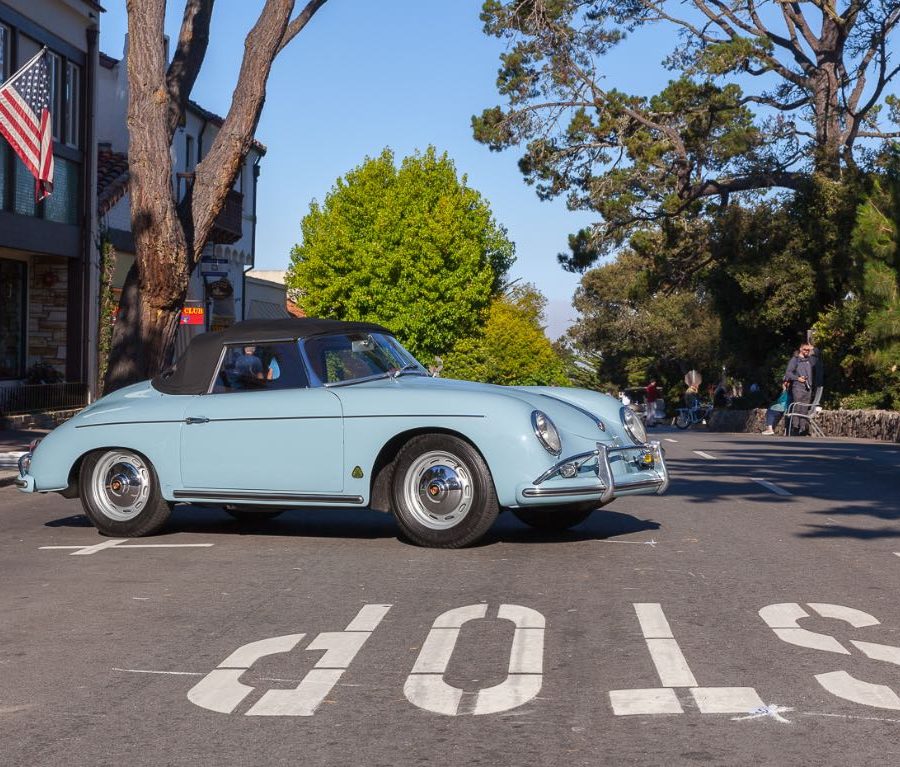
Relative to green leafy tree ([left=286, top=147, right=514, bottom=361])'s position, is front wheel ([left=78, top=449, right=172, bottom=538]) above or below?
below

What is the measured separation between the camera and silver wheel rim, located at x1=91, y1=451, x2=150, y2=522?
33.3 ft

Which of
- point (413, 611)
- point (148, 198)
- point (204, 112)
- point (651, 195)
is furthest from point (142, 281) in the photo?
point (204, 112)

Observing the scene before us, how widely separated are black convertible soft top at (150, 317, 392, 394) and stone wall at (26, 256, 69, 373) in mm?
18634

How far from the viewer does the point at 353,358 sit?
1007 centimetres

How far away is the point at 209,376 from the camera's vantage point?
10.1 metres

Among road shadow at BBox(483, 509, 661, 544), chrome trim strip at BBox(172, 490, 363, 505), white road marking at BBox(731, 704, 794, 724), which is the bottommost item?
white road marking at BBox(731, 704, 794, 724)

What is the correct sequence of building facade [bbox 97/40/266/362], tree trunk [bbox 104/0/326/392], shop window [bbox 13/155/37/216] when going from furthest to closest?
1. building facade [bbox 97/40/266/362]
2. shop window [bbox 13/155/37/216]
3. tree trunk [bbox 104/0/326/392]

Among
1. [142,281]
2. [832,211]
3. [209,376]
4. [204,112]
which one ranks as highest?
[204,112]

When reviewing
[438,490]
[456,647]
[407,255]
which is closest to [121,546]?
[438,490]

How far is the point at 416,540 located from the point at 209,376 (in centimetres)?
203

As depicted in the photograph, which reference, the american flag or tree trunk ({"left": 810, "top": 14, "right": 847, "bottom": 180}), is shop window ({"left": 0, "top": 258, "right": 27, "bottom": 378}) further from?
tree trunk ({"left": 810, "top": 14, "right": 847, "bottom": 180})

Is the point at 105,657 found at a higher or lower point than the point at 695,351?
lower

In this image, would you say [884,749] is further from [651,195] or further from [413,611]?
[651,195]

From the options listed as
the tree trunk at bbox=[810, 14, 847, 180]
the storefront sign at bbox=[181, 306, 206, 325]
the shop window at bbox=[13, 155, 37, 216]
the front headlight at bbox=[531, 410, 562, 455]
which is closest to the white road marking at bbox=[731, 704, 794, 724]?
the front headlight at bbox=[531, 410, 562, 455]
